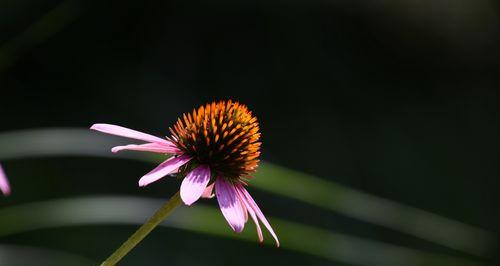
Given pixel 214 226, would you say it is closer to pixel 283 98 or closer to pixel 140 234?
pixel 140 234

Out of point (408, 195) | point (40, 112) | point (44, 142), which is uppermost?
point (408, 195)

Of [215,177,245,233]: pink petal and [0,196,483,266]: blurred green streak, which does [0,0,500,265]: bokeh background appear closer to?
[0,196,483,266]: blurred green streak

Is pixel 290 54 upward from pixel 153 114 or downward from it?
upward

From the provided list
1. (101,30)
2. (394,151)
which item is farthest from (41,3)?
(394,151)

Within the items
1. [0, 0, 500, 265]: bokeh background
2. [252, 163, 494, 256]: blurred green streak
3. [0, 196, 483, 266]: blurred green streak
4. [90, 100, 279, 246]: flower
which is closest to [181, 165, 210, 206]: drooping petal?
[90, 100, 279, 246]: flower

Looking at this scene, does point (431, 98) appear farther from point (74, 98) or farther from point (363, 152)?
point (74, 98)

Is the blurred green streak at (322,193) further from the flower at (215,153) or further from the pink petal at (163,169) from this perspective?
the pink petal at (163,169)
